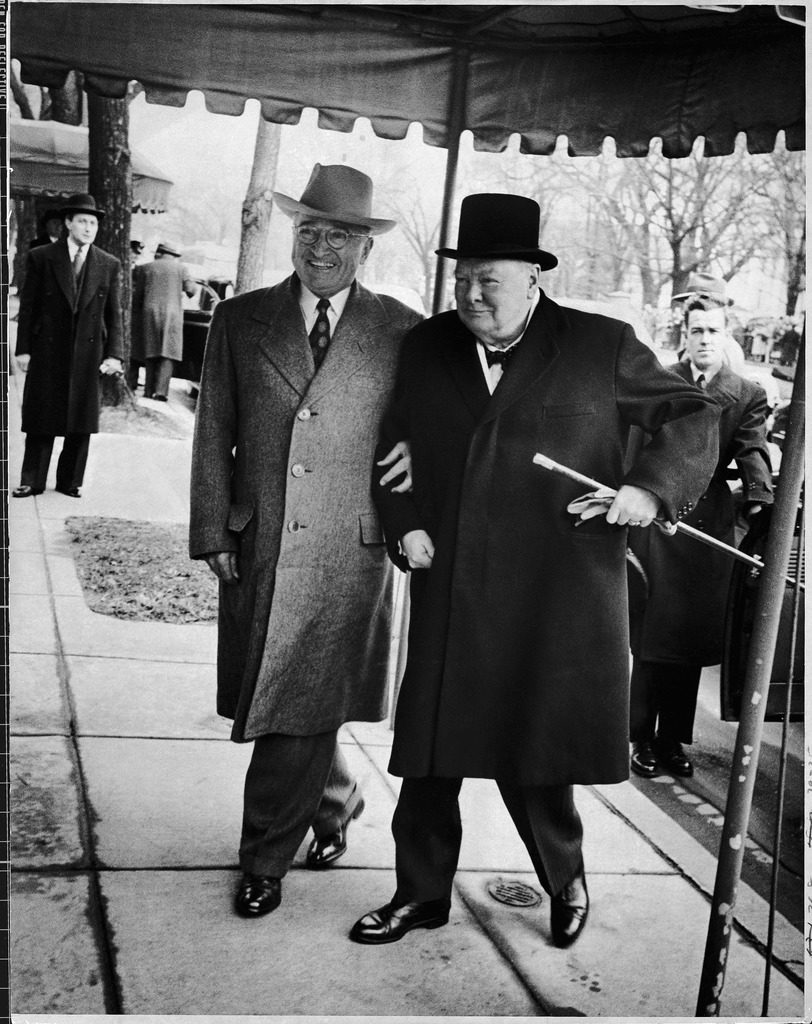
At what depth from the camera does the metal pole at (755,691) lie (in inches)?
109

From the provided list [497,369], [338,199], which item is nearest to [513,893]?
[497,369]

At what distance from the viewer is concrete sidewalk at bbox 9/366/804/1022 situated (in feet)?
9.60

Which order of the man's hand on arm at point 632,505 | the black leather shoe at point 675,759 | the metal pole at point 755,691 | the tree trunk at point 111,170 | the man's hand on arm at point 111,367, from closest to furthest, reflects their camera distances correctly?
1. the metal pole at point 755,691
2. the man's hand on arm at point 632,505
3. the tree trunk at point 111,170
4. the man's hand on arm at point 111,367
5. the black leather shoe at point 675,759

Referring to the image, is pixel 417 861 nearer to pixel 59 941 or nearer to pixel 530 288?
pixel 59 941

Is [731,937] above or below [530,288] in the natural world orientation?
below

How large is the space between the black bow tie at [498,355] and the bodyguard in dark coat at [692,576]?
1.51ft

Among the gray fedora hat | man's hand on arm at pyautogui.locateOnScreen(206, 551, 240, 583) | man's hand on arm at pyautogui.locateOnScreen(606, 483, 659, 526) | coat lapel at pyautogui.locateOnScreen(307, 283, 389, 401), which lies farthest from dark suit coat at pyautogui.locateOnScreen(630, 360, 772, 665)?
man's hand on arm at pyautogui.locateOnScreen(206, 551, 240, 583)

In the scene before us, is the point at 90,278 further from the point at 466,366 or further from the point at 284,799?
the point at 284,799

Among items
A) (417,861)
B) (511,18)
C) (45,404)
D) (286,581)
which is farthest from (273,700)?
(511,18)

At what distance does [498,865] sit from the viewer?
10.1 feet

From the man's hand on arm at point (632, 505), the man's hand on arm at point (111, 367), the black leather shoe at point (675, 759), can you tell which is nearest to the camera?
the man's hand on arm at point (632, 505)

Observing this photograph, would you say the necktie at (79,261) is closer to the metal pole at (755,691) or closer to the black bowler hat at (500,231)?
the black bowler hat at (500,231)

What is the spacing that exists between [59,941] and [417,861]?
96 cm

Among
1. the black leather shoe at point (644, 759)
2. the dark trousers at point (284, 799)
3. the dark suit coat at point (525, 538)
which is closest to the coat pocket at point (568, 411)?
the dark suit coat at point (525, 538)
